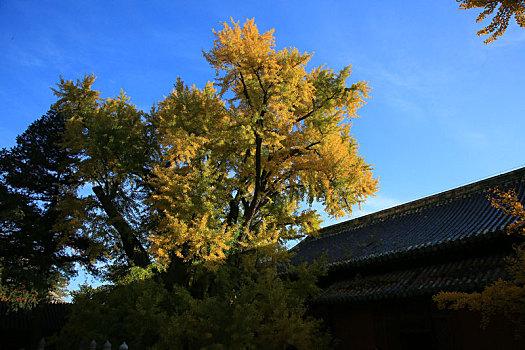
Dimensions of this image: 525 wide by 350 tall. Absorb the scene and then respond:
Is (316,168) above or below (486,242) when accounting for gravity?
above

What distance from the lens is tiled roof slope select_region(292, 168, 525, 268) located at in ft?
30.9

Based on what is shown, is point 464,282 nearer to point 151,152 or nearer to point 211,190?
point 211,190

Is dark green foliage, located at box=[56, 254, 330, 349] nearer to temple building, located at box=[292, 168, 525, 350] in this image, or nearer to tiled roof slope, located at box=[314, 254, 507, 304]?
tiled roof slope, located at box=[314, 254, 507, 304]

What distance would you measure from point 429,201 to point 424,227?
8.34ft

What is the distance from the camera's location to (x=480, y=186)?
12609mm

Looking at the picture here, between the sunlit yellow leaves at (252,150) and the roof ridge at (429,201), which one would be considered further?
the roof ridge at (429,201)

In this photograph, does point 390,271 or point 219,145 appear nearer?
point 390,271

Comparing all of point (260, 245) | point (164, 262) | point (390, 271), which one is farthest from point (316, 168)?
point (164, 262)

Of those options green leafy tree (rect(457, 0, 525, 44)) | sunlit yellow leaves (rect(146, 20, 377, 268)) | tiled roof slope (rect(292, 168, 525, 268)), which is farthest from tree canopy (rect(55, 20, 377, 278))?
green leafy tree (rect(457, 0, 525, 44))

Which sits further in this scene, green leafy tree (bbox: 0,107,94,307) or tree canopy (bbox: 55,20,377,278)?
green leafy tree (bbox: 0,107,94,307)

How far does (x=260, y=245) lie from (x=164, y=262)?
3.18 m

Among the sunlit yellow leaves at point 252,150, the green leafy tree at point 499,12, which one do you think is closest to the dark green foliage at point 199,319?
the sunlit yellow leaves at point 252,150

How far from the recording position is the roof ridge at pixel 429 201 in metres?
11.9

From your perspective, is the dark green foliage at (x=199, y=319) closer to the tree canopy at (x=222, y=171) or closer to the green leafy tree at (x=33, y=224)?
the tree canopy at (x=222, y=171)
